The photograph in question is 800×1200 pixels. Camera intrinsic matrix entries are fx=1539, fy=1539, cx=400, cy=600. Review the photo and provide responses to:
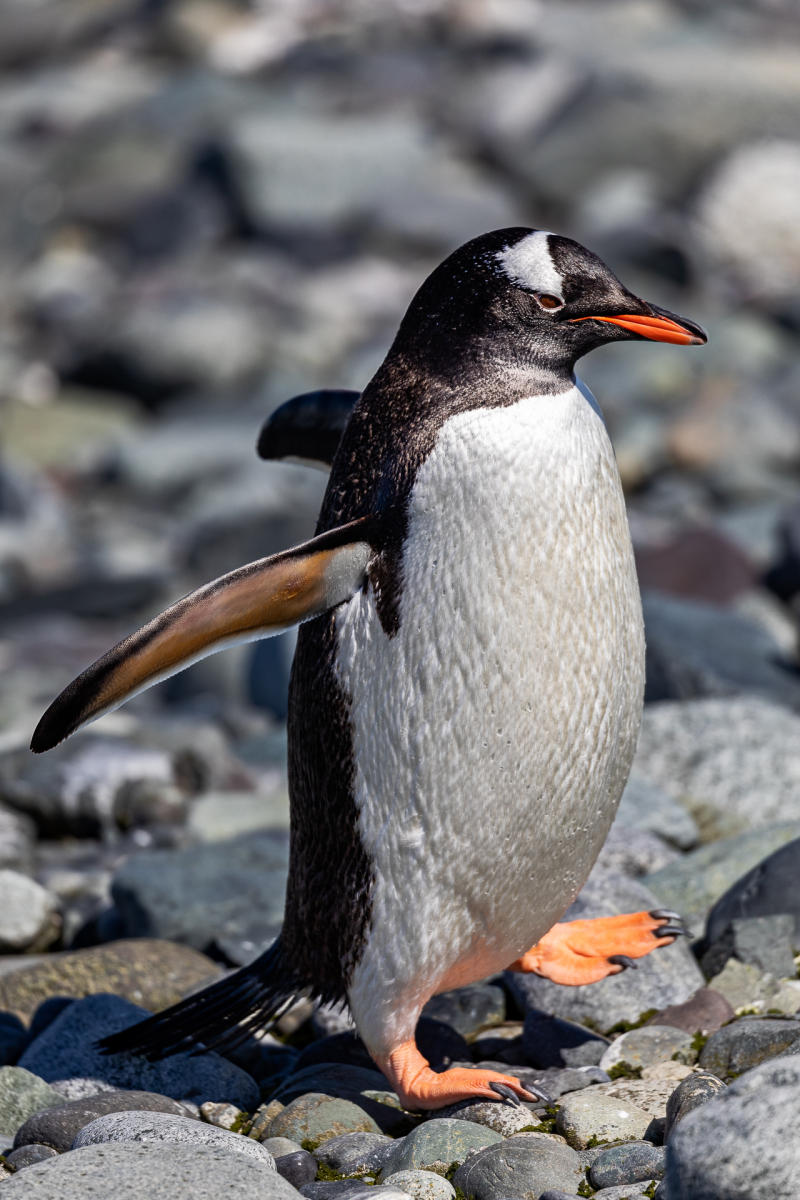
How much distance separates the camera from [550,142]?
61.0ft

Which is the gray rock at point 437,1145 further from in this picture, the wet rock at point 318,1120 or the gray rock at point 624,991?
the gray rock at point 624,991

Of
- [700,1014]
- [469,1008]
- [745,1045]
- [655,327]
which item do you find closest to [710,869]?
[700,1014]

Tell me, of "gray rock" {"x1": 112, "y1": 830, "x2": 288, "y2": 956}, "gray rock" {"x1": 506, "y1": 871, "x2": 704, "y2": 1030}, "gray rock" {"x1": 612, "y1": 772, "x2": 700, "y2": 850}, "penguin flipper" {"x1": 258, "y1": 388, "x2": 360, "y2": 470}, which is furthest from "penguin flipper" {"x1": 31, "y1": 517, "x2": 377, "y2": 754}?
"gray rock" {"x1": 612, "y1": 772, "x2": 700, "y2": 850}

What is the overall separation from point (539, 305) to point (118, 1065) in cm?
212

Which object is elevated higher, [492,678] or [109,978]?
[492,678]

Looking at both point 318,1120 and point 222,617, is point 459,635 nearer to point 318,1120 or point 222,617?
point 222,617

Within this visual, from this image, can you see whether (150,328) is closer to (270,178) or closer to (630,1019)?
(270,178)

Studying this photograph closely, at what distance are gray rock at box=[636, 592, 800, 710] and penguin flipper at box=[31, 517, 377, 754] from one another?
3237mm

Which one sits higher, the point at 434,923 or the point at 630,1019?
the point at 434,923

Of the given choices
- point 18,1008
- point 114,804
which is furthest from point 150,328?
point 18,1008

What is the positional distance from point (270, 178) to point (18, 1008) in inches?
595

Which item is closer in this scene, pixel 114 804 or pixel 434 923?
pixel 434 923

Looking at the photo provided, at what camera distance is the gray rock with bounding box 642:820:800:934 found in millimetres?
4363

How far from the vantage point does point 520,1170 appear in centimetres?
304
